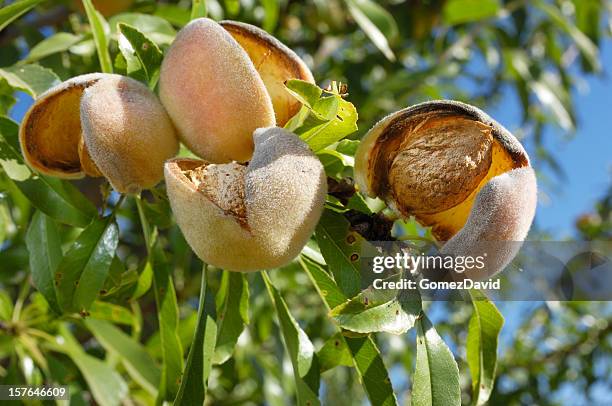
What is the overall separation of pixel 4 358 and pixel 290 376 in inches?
26.4

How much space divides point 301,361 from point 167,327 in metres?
0.20

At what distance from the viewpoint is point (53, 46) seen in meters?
1.15

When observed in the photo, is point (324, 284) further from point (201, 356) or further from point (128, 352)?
point (128, 352)

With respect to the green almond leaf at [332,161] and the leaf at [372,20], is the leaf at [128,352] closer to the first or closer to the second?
the green almond leaf at [332,161]

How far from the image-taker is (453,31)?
2576 mm

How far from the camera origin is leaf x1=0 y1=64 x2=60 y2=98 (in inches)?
37.7

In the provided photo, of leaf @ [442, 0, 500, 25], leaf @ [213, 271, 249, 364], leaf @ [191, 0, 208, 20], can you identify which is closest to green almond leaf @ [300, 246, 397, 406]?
leaf @ [213, 271, 249, 364]

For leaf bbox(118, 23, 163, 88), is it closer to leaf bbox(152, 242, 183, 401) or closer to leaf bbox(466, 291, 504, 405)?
leaf bbox(152, 242, 183, 401)

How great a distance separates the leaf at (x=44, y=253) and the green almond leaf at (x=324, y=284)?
354 mm

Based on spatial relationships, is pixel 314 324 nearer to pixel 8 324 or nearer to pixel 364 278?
pixel 8 324

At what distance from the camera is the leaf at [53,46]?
1132 mm

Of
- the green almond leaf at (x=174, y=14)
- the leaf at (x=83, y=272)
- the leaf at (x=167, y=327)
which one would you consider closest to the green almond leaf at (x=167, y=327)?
the leaf at (x=167, y=327)

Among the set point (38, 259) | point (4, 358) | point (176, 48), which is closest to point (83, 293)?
point (38, 259)

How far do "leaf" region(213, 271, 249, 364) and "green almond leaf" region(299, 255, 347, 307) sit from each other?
11 cm
